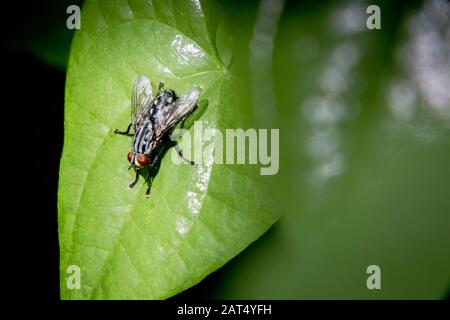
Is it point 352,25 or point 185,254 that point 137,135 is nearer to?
point 185,254

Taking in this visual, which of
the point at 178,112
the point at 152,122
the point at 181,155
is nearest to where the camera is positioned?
the point at 181,155

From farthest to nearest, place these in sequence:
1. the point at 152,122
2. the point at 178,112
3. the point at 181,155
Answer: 1. the point at 152,122
2. the point at 178,112
3. the point at 181,155

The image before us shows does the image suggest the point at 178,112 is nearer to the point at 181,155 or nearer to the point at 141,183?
the point at 181,155

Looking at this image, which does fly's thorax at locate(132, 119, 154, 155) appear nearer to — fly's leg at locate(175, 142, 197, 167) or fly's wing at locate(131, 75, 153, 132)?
fly's wing at locate(131, 75, 153, 132)

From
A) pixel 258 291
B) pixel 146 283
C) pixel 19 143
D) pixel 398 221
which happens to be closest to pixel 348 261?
pixel 398 221

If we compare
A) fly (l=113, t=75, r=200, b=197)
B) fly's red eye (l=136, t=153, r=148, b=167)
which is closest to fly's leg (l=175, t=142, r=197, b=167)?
fly (l=113, t=75, r=200, b=197)

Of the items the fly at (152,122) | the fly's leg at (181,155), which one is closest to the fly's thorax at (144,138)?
the fly at (152,122)

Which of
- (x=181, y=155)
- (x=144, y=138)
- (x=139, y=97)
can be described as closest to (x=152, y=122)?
(x=144, y=138)
